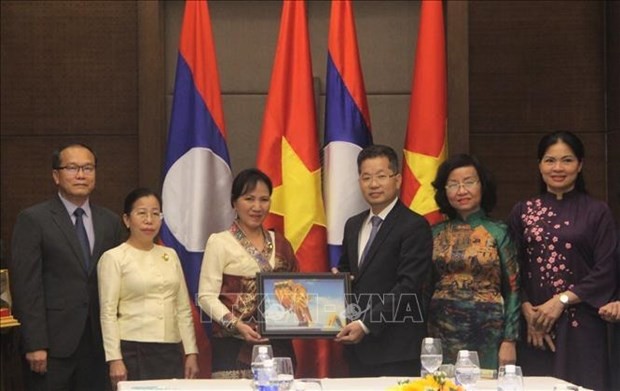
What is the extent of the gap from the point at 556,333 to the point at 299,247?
1.26 metres

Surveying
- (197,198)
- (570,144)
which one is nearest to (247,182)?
(197,198)

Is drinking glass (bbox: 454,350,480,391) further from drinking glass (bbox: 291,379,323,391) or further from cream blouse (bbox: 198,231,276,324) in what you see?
cream blouse (bbox: 198,231,276,324)

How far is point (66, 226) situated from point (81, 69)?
1.34m

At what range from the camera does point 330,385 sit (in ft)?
11.0

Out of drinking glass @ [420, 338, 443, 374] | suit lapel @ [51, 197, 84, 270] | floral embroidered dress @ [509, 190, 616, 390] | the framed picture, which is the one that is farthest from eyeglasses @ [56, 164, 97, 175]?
floral embroidered dress @ [509, 190, 616, 390]

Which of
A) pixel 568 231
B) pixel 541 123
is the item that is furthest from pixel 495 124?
pixel 568 231

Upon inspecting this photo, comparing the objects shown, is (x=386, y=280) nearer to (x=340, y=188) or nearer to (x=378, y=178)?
(x=378, y=178)

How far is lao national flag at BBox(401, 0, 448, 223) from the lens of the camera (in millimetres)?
4652

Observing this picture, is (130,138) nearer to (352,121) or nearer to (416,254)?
(352,121)

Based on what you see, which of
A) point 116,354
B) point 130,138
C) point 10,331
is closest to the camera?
point 116,354

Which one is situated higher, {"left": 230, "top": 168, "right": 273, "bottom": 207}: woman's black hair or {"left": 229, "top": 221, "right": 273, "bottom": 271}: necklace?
{"left": 230, "top": 168, "right": 273, "bottom": 207}: woman's black hair

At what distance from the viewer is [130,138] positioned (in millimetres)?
5258

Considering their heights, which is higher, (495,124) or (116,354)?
→ (495,124)

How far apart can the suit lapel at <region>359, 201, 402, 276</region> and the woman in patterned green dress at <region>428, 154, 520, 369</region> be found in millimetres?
215
